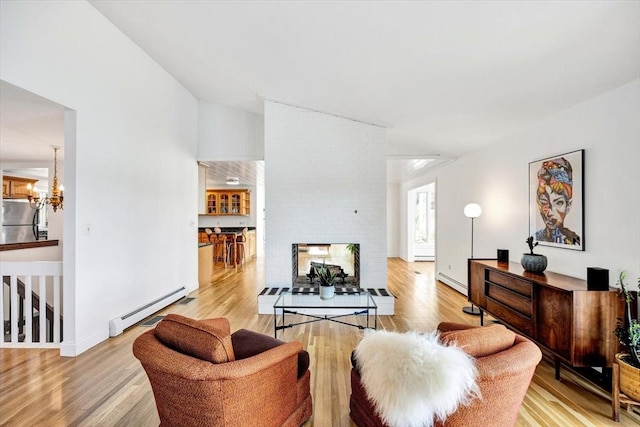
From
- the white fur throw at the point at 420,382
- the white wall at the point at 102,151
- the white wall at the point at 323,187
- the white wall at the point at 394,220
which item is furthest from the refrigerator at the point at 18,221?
the white wall at the point at 394,220

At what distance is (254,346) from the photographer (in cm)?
199

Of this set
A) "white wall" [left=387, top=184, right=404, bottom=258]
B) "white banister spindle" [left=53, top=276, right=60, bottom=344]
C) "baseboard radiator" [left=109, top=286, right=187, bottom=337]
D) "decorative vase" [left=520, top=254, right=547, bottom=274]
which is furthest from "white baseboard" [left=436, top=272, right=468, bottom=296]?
"white banister spindle" [left=53, top=276, right=60, bottom=344]

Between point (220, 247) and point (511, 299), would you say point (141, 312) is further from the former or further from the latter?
point (220, 247)

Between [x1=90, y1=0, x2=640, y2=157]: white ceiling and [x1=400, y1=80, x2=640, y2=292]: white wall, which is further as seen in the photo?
[x1=400, y1=80, x2=640, y2=292]: white wall

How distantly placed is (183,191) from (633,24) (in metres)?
5.18

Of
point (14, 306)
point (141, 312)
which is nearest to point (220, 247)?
point (141, 312)

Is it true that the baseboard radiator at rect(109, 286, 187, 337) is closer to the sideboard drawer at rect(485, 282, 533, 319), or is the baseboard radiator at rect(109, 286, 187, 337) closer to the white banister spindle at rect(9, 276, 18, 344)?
the white banister spindle at rect(9, 276, 18, 344)

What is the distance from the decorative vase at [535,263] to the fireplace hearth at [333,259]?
2.04m

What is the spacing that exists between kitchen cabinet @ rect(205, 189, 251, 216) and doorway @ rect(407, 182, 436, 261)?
5.01 m

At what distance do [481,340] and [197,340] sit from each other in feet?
4.35

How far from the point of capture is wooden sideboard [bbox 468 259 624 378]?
216cm

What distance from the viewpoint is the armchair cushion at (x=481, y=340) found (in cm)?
138

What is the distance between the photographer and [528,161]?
348 cm

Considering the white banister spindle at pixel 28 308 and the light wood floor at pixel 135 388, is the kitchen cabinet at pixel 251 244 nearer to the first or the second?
the light wood floor at pixel 135 388
